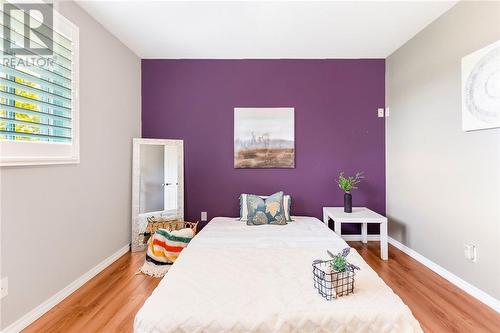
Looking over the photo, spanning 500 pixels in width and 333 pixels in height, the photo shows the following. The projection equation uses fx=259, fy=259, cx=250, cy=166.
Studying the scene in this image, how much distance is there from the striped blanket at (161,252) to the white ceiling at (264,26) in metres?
2.24

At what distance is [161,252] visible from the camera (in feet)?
8.82

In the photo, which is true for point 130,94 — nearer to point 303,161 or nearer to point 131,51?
point 131,51

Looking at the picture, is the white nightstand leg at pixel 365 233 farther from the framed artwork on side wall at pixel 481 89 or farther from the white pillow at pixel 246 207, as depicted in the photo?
the framed artwork on side wall at pixel 481 89

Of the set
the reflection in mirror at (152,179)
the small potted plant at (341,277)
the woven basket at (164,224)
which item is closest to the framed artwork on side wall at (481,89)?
the small potted plant at (341,277)

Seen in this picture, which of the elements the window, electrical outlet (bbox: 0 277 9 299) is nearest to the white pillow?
the window

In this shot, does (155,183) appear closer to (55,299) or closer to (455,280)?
(55,299)

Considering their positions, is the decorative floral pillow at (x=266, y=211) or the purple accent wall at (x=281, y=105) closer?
the decorative floral pillow at (x=266, y=211)

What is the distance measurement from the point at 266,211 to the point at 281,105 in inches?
59.8

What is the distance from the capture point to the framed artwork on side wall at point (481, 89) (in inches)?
78.3

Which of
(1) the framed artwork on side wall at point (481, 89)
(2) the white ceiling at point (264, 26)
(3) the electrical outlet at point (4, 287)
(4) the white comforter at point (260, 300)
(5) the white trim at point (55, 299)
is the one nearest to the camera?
(4) the white comforter at point (260, 300)

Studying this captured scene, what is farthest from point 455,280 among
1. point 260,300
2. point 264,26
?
point 264,26

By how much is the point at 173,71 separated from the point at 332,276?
334 cm

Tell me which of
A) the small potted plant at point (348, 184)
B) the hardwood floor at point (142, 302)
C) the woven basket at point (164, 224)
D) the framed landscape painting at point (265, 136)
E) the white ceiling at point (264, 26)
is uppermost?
the white ceiling at point (264, 26)

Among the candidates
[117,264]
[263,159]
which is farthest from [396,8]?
[117,264]
